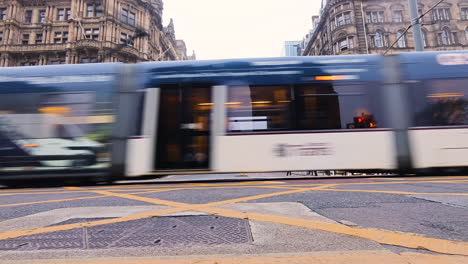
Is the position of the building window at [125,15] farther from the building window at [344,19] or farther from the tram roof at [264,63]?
the tram roof at [264,63]

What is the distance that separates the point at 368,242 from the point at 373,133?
5149 millimetres

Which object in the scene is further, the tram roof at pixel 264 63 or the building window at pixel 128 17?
the building window at pixel 128 17

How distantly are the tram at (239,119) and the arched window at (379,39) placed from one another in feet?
105

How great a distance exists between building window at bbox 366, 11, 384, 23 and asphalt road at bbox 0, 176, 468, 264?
37.9 m

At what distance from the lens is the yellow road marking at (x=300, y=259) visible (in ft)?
4.90

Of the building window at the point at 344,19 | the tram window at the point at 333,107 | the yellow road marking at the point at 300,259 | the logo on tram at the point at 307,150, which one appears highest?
the building window at the point at 344,19

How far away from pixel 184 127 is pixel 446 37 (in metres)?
43.3

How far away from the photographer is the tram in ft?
20.2

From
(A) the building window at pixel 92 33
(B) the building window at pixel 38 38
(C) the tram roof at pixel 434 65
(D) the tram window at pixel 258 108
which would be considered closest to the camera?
(D) the tram window at pixel 258 108

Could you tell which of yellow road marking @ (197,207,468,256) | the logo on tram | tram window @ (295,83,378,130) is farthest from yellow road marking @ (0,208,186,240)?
tram window @ (295,83,378,130)

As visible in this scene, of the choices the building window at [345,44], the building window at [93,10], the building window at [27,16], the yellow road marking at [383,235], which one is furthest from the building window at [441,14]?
the building window at [27,16]

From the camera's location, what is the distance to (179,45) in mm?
61125

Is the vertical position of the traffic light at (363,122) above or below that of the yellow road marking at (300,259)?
above

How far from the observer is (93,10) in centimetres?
3212
